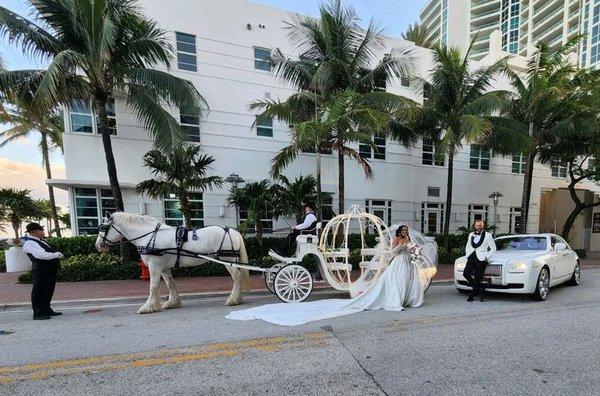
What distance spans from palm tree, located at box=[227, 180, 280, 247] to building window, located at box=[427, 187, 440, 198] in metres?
10.6

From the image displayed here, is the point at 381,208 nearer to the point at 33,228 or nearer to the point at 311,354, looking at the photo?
the point at 311,354

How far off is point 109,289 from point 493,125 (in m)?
15.0

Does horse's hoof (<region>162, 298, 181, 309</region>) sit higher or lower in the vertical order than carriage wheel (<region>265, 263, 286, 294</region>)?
lower

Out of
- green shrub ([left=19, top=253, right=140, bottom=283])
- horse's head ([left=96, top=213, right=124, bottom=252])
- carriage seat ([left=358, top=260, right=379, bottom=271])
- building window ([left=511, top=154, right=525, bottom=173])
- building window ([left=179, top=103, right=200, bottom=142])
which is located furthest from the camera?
building window ([left=511, top=154, right=525, bottom=173])

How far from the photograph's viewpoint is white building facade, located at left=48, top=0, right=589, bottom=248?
492 inches

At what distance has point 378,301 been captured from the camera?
6.06m

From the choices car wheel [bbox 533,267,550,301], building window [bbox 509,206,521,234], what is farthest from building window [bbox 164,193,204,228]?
building window [bbox 509,206,521,234]

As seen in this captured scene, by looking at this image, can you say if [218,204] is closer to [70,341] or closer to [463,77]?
[70,341]

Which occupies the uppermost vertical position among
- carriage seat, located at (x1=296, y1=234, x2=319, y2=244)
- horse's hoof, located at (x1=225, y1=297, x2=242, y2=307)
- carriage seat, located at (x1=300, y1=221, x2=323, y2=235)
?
carriage seat, located at (x1=300, y1=221, x2=323, y2=235)

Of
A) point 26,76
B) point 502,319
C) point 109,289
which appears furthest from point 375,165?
point 26,76

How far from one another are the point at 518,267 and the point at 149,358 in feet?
23.4

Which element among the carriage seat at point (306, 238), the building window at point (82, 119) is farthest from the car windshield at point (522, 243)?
the building window at point (82, 119)

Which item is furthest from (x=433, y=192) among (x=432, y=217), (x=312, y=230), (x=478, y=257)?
(x=312, y=230)

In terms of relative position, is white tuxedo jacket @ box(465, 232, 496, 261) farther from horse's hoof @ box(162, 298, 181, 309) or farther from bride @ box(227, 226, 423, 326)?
horse's hoof @ box(162, 298, 181, 309)
